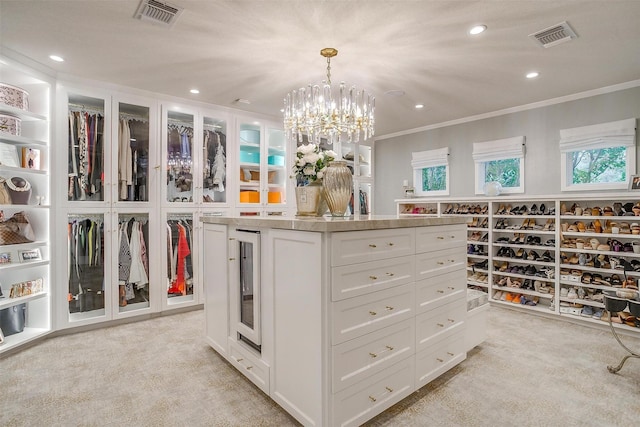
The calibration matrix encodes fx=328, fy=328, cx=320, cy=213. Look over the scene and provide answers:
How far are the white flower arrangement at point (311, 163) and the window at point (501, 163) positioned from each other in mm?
3432

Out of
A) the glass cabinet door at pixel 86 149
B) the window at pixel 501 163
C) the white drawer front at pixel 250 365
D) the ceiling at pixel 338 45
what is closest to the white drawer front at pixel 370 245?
the white drawer front at pixel 250 365

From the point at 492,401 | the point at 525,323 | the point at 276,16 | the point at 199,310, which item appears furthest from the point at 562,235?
the point at 199,310

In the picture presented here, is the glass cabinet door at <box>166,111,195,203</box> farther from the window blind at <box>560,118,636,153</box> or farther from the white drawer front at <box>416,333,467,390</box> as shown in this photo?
the window blind at <box>560,118,636,153</box>

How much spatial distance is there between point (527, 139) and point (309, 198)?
368 centimetres

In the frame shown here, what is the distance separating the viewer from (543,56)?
297 cm

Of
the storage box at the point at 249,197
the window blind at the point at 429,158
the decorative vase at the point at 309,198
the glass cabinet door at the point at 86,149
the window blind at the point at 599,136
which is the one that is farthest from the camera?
the window blind at the point at 429,158

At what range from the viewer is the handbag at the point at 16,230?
2902 millimetres

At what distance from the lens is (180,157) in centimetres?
412

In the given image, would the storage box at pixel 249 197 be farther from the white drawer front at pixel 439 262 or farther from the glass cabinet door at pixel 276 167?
the white drawer front at pixel 439 262

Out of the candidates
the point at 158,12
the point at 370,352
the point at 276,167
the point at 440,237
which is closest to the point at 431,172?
the point at 276,167

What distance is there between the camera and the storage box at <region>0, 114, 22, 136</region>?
9.45 feet

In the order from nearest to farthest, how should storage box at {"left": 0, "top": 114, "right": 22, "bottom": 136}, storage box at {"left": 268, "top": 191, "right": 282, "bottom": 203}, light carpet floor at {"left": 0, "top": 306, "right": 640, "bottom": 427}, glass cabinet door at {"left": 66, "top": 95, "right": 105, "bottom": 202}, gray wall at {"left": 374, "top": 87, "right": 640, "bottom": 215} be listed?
light carpet floor at {"left": 0, "top": 306, "right": 640, "bottom": 427}, storage box at {"left": 0, "top": 114, "right": 22, "bottom": 136}, glass cabinet door at {"left": 66, "top": 95, "right": 105, "bottom": 202}, gray wall at {"left": 374, "top": 87, "right": 640, "bottom": 215}, storage box at {"left": 268, "top": 191, "right": 282, "bottom": 203}

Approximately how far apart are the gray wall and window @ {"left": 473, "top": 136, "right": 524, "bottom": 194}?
0.09 metres

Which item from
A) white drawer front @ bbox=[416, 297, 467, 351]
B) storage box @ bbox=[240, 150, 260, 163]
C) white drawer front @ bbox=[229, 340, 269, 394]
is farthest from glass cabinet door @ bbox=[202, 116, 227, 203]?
white drawer front @ bbox=[416, 297, 467, 351]
